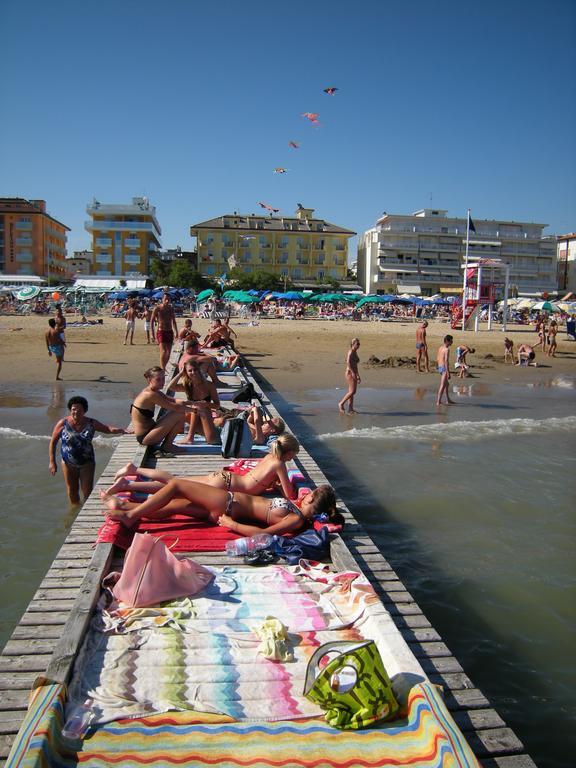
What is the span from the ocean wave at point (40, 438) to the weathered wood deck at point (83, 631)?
4796 mm

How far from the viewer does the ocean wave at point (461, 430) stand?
11.0 metres

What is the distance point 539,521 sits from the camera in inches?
282

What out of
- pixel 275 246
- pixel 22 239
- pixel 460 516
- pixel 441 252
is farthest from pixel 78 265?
pixel 460 516

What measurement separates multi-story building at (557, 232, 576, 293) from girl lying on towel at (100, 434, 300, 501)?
8606 cm

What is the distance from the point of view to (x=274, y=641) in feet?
10.9

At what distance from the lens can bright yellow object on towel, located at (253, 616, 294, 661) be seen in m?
3.26

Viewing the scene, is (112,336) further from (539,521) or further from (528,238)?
(528,238)

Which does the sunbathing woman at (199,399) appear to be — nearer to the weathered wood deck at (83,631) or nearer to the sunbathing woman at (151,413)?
the sunbathing woman at (151,413)

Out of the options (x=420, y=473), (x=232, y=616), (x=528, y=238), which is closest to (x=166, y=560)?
(x=232, y=616)

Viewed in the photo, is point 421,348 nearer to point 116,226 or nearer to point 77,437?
point 77,437

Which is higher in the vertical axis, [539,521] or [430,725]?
[430,725]

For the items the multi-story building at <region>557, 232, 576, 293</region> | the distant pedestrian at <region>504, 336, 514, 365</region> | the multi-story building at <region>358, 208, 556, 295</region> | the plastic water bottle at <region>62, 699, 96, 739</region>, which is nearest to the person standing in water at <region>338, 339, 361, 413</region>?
the plastic water bottle at <region>62, 699, 96, 739</region>

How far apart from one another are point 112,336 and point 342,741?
2453cm

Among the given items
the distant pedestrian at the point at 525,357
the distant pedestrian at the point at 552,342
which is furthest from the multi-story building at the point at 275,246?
the distant pedestrian at the point at 525,357
